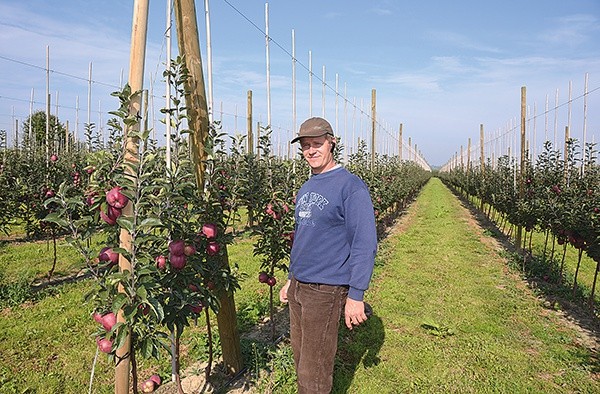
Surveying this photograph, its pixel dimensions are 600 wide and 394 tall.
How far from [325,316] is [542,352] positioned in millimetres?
3396

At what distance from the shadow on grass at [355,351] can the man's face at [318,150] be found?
2.12 meters

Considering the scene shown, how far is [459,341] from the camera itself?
4691 mm

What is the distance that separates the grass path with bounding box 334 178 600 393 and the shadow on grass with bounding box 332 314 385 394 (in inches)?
0.4

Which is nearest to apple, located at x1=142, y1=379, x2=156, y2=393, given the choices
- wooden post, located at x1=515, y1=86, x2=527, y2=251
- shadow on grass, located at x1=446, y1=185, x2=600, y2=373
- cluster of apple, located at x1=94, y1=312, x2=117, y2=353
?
cluster of apple, located at x1=94, y1=312, x2=117, y2=353

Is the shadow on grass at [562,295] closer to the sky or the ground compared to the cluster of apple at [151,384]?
closer to the ground

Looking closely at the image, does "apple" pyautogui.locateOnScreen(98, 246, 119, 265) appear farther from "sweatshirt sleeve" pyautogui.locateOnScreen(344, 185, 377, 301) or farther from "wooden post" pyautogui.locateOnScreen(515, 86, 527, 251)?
"wooden post" pyautogui.locateOnScreen(515, 86, 527, 251)

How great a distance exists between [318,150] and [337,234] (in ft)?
1.78

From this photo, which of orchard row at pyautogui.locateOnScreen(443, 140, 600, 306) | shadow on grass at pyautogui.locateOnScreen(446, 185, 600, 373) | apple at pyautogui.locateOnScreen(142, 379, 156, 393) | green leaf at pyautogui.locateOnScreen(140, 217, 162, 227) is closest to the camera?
green leaf at pyautogui.locateOnScreen(140, 217, 162, 227)

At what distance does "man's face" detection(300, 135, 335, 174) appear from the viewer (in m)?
2.53

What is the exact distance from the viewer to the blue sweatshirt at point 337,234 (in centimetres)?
234

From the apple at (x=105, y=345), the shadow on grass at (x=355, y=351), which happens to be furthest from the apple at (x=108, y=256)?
the shadow on grass at (x=355, y=351)

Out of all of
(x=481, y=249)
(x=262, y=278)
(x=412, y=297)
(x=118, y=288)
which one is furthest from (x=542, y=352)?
(x=481, y=249)

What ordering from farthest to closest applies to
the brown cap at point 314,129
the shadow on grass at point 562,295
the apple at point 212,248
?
the shadow on grass at point 562,295 < the apple at point 212,248 < the brown cap at point 314,129

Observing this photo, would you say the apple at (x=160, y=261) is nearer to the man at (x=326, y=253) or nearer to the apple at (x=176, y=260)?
the apple at (x=176, y=260)
